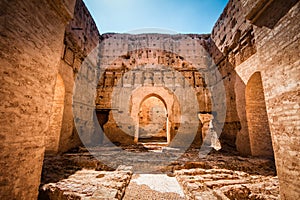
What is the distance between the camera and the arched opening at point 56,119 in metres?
5.86

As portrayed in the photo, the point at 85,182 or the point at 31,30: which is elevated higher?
the point at 31,30

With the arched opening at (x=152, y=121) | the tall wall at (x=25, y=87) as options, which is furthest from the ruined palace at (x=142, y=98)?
the arched opening at (x=152, y=121)

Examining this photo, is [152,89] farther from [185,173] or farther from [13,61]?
[13,61]

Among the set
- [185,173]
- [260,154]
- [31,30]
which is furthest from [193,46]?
[31,30]

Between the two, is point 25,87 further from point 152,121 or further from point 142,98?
point 152,121

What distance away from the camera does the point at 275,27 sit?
10.5 feet

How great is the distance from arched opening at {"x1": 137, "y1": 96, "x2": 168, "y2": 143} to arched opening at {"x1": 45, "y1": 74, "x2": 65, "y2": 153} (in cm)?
862

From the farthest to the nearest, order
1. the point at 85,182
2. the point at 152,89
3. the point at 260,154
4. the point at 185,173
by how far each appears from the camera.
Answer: the point at 152,89, the point at 260,154, the point at 185,173, the point at 85,182

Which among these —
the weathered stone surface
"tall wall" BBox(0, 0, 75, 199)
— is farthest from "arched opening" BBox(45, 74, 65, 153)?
"tall wall" BBox(0, 0, 75, 199)

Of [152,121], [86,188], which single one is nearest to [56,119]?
[86,188]

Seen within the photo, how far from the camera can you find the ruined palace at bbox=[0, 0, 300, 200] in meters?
2.71

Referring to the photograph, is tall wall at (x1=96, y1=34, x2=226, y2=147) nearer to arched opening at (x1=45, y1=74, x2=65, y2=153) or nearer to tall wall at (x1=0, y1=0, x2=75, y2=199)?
arched opening at (x1=45, y1=74, x2=65, y2=153)

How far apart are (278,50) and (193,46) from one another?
7468 mm

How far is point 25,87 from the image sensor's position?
2.76m
